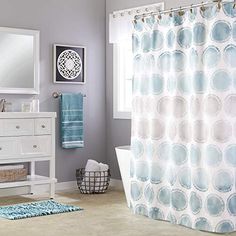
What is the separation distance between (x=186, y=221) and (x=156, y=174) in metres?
0.52

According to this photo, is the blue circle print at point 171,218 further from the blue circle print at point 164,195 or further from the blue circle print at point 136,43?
the blue circle print at point 136,43

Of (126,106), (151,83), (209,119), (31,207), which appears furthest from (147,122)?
(126,106)

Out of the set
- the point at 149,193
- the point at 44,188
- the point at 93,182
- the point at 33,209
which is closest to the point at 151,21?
the point at 149,193

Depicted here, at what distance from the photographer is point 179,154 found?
16.0 ft

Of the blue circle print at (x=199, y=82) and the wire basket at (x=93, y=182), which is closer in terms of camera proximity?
the blue circle print at (x=199, y=82)

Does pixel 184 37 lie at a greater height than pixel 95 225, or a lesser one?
greater

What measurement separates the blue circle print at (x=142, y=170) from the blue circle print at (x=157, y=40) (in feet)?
3.46

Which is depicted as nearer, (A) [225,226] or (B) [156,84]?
(A) [225,226]

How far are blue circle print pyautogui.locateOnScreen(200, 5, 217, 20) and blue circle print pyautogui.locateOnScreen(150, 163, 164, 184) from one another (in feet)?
4.51

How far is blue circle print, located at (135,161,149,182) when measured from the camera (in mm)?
5215

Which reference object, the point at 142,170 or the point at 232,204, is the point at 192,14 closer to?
the point at 142,170

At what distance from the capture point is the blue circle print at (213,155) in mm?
4551

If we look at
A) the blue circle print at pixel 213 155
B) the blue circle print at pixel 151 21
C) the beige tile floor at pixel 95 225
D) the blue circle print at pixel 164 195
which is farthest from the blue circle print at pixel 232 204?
the blue circle print at pixel 151 21

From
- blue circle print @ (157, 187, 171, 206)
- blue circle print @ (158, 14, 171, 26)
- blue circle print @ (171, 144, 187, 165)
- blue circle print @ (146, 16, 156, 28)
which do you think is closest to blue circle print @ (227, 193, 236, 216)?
blue circle print @ (171, 144, 187, 165)
